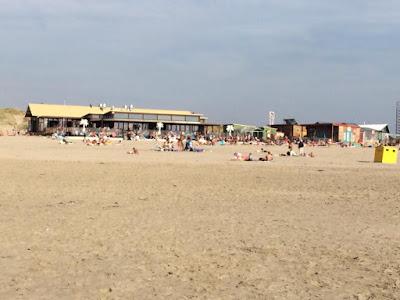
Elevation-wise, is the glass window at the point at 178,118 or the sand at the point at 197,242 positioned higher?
the glass window at the point at 178,118

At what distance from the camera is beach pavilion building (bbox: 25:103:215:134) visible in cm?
6241

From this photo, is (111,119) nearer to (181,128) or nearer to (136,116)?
(136,116)

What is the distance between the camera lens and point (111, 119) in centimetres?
6194

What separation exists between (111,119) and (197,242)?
185 ft

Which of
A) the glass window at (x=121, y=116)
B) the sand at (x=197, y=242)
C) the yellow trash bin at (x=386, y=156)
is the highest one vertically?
the glass window at (x=121, y=116)

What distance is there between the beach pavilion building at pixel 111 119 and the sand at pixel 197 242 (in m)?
50.0

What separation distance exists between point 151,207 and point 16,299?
17.1 feet

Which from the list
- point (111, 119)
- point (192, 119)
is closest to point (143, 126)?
point (111, 119)

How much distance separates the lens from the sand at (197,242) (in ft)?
15.6

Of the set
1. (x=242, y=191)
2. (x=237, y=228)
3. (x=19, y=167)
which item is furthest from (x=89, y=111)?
(x=237, y=228)

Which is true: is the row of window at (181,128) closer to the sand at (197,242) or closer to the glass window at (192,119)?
the glass window at (192,119)

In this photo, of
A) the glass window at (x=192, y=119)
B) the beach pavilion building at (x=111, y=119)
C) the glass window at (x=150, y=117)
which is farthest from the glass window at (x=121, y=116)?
the glass window at (x=192, y=119)

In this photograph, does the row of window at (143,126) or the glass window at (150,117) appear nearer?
the row of window at (143,126)

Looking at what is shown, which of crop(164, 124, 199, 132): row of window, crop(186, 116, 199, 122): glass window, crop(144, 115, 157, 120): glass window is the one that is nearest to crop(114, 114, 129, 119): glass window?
crop(144, 115, 157, 120): glass window
